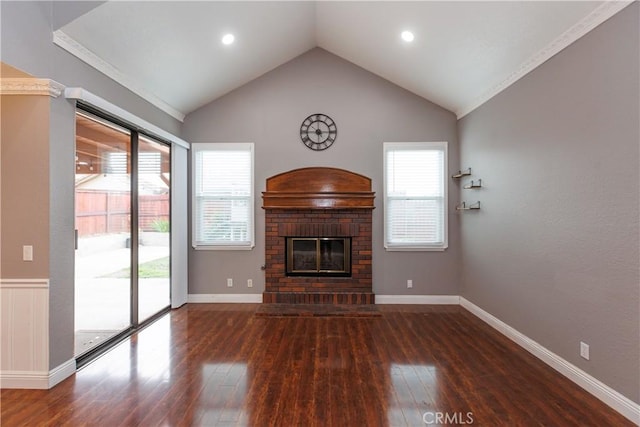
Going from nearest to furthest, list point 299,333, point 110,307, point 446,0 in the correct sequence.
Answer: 1. point 446,0
2. point 110,307
3. point 299,333

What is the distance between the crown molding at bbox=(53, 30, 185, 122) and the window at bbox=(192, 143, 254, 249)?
0.99 meters

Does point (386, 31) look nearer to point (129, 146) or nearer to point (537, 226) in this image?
point (537, 226)

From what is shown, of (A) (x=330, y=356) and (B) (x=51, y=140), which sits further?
(A) (x=330, y=356)

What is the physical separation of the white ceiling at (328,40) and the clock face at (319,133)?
1.02m

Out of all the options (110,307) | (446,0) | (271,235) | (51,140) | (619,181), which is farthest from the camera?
(271,235)

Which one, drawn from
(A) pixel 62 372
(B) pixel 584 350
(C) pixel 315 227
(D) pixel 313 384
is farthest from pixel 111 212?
(B) pixel 584 350

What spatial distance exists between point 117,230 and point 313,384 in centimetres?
270

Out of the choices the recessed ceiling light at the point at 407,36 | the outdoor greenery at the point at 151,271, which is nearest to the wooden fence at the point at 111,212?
the outdoor greenery at the point at 151,271

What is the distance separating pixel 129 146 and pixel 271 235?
2227 mm

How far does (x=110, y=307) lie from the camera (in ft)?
11.9

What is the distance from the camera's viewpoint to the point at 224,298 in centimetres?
518

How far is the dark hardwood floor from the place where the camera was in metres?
2.28

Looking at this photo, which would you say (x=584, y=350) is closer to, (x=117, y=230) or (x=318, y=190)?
(x=318, y=190)

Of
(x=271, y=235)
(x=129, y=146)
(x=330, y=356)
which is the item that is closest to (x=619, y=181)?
(x=330, y=356)
